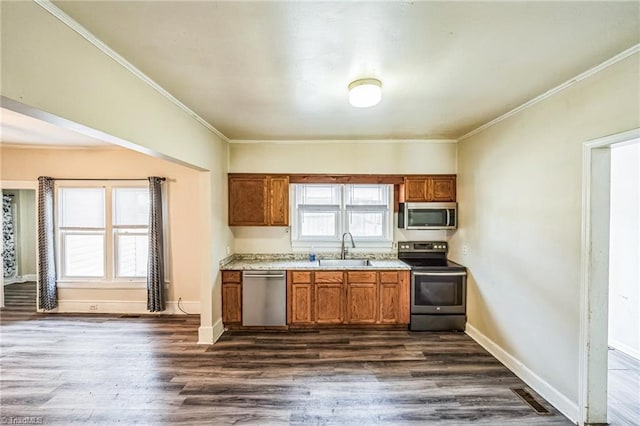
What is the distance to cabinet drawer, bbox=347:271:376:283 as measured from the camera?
3.81 metres

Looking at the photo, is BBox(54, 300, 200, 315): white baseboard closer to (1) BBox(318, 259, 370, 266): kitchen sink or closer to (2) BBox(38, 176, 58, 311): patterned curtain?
(2) BBox(38, 176, 58, 311): patterned curtain

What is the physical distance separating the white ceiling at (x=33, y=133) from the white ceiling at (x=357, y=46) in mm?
2174

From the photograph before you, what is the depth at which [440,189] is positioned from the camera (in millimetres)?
4074

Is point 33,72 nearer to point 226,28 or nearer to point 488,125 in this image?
point 226,28

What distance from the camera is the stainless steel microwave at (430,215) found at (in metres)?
4.01

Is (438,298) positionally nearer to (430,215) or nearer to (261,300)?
(430,215)

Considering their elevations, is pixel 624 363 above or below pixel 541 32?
below

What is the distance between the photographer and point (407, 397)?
244 cm

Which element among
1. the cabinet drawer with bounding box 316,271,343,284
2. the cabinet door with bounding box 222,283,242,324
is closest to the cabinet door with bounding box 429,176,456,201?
the cabinet drawer with bounding box 316,271,343,284

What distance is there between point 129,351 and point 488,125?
205 inches

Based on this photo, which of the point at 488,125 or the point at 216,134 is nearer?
the point at 488,125

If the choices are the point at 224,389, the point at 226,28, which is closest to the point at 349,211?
the point at 224,389

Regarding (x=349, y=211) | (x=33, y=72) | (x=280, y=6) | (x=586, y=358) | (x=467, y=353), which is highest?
(x=280, y=6)

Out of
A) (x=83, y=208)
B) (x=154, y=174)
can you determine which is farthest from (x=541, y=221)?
(x=83, y=208)
